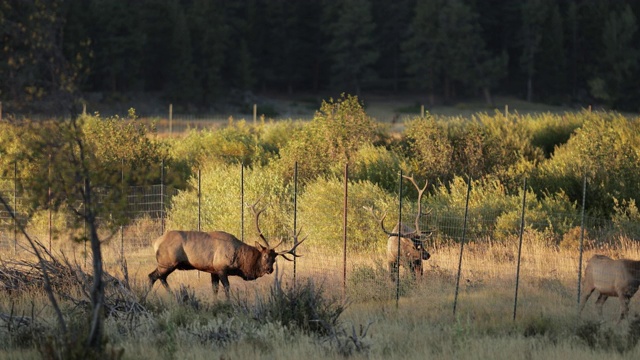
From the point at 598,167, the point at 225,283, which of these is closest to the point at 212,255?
the point at 225,283

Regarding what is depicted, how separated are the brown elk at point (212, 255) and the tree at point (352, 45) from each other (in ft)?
218

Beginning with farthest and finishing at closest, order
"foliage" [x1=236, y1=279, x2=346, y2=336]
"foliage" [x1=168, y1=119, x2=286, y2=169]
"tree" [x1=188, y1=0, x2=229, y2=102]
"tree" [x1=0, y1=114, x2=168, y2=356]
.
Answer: "tree" [x1=188, y1=0, x2=229, y2=102] → "foliage" [x1=168, y1=119, x2=286, y2=169] → "foliage" [x1=236, y1=279, x2=346, y2=336] → "tree" [x1=0, y1=114, x2=168, y2=356]

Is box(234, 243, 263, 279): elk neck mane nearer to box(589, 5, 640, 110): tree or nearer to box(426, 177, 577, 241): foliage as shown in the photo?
box(426, 177, 577, 241): foliage

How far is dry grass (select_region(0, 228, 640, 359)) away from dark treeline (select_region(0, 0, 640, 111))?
50.5 meters

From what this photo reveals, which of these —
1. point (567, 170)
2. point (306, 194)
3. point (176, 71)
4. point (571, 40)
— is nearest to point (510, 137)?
point (567, 170)

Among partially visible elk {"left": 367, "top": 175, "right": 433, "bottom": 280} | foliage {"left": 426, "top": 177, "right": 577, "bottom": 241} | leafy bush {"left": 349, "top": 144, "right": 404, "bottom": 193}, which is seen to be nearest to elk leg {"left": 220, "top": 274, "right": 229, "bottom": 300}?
partially visible elk {"left": 367, "top": 175, "right": 433, "bottom": 280}

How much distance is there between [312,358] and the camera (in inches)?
433

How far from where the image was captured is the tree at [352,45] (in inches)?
3216

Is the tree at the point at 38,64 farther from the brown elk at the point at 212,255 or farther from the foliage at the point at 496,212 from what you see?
the foliage at the point at 496,212

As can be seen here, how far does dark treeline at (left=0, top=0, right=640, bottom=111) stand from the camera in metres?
71.8

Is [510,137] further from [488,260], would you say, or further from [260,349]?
[260,349]

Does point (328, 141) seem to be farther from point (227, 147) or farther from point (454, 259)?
point (454, 259)

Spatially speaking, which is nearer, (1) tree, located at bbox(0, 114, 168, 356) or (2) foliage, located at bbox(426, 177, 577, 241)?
(1) tree, located at bbox(0, 114, 168, 356)

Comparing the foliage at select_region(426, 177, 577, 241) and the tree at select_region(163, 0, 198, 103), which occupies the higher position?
the tree at select_region(163, 0, 198, 103)
